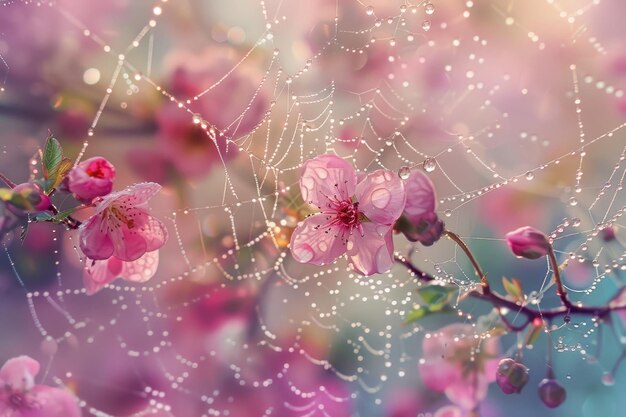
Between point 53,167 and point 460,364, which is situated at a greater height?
point 53,167

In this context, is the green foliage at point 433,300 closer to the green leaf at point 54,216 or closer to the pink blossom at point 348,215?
the pink blossom at point 348,215

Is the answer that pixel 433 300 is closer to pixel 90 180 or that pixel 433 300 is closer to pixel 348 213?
pixel 348 213

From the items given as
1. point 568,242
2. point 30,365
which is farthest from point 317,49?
point 30,365

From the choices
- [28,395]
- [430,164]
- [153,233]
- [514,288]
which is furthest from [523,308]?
[28,395]

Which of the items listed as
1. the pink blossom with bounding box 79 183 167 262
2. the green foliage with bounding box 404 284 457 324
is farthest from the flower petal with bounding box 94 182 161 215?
the green foliage with bounding box 404 284 457 324

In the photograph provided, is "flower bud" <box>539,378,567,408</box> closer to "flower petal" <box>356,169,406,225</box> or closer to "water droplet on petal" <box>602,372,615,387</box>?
"water droplet on petal" <box>602,372,615,387</box>

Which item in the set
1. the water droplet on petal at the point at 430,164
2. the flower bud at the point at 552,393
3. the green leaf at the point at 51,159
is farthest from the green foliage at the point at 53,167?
the flower bud at the point at 552,393
